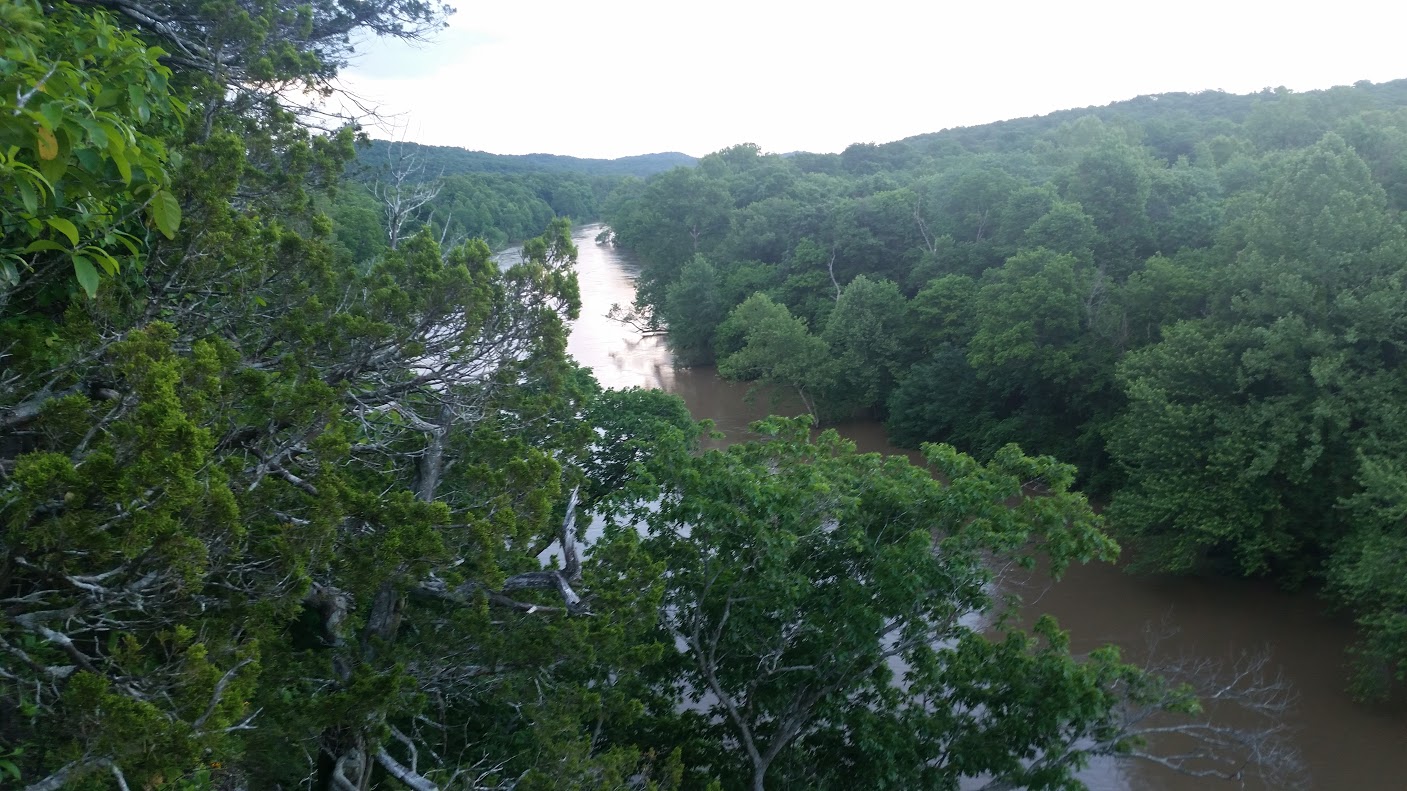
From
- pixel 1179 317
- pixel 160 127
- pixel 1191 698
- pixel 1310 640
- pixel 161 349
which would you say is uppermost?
pixel 160 127

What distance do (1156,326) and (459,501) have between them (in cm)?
1382

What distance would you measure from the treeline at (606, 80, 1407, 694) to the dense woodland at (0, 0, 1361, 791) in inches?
4.5

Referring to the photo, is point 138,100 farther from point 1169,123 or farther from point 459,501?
point 1169,123

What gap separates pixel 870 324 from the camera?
70.6ft

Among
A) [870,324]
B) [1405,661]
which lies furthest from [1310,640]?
[870,324]

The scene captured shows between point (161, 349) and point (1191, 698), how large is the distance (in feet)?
23.3

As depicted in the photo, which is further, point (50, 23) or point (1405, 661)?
point (1405, 661)

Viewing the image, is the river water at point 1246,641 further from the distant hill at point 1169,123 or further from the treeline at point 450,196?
the distant hill at point 1169,123

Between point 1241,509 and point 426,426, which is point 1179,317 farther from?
point 426,426

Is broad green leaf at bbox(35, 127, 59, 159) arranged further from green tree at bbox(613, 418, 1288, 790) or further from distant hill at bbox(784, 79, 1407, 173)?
distant hill at bbox(784, 79, 1407, 173)

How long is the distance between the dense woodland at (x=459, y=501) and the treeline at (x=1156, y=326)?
0.11 m

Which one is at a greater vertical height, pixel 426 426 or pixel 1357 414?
pixel 426 426

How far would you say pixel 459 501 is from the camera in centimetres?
670

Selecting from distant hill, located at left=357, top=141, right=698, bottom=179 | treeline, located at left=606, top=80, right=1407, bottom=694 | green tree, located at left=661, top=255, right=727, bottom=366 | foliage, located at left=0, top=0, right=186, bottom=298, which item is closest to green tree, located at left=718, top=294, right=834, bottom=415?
treeline, located at left=606, top=80, right=1407, bottom=694
